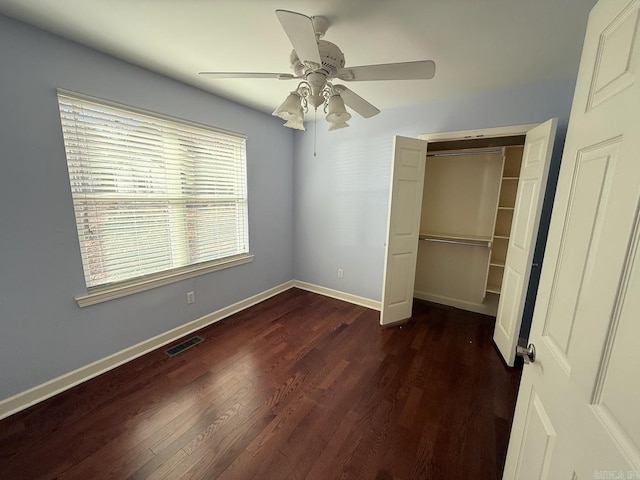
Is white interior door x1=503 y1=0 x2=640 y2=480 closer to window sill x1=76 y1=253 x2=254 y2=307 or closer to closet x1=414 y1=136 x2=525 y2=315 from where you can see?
closet x1=414 y1=136 x2=525 y2=315

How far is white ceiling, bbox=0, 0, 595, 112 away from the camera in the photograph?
52.6 inches

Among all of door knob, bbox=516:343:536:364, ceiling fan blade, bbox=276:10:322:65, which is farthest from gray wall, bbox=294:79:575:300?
door knob, bbox=516:343:536:364

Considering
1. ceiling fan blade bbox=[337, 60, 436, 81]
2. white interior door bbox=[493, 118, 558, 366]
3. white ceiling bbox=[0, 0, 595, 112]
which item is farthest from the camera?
white interior door bbox=[493, 118, 558, 366]

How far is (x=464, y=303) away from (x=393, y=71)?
10.1 ft

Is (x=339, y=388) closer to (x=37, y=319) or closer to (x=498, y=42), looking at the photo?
(x=37, y=319)

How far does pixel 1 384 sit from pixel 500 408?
10.9ft

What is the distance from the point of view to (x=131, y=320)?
7.11 feet

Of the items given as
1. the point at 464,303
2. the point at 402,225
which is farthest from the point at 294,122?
the point at 464,303

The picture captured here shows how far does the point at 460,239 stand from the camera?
10.2ft

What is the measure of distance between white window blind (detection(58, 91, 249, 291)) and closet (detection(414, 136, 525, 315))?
2.55m

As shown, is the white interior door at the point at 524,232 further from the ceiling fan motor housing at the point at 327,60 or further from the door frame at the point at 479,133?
the ceiling fan motor housing at the point at 327,60

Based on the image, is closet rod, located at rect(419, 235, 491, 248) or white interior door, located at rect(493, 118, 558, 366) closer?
white interior door, located at rect(493, 118, 558, 366)

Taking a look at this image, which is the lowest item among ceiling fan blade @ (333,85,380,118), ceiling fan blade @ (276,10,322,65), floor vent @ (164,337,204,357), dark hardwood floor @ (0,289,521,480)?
dark hardwood floor @ (0,289,521,480)

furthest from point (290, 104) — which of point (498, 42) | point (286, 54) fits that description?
point (498, 42)
